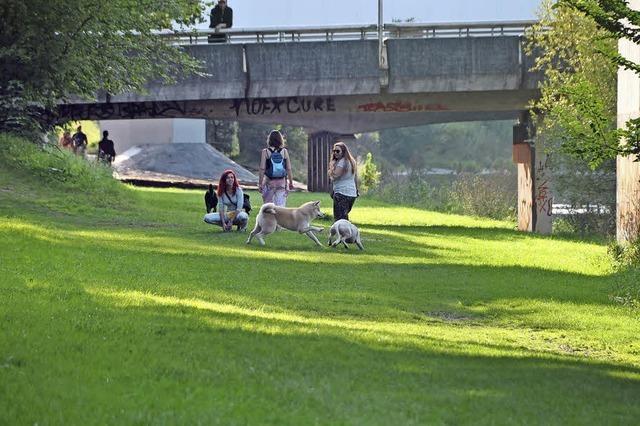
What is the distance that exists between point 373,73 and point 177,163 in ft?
90.0

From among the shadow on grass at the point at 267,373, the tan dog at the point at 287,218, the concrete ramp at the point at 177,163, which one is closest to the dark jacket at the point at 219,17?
the concrete ramp at the point at 177,163

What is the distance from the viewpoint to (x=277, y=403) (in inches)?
338

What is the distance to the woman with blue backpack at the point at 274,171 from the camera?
2509 cm

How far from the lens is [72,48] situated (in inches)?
1264

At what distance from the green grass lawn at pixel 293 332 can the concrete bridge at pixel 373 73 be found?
1467 centimetres

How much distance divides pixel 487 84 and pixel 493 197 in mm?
11547

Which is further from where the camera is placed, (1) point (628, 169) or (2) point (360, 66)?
(2) point (360, 66)

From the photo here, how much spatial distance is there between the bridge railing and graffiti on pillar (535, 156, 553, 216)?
13.0ft

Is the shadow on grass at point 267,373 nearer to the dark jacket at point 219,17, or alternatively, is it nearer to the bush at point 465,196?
the dark jacket at point 219,17

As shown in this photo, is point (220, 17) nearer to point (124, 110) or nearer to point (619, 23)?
point (124, 110)

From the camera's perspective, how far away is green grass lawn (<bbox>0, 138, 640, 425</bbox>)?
864cm

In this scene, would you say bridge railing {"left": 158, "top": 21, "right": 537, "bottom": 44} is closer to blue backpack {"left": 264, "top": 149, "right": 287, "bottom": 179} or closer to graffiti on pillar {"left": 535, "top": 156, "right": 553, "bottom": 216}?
graffiti on pillar {"left": 535, "top": 156, "right": 553, "bottom": 216}

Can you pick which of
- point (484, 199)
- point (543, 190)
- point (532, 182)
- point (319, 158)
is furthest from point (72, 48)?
point (319, 158)

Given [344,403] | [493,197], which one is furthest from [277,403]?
[493,197]
